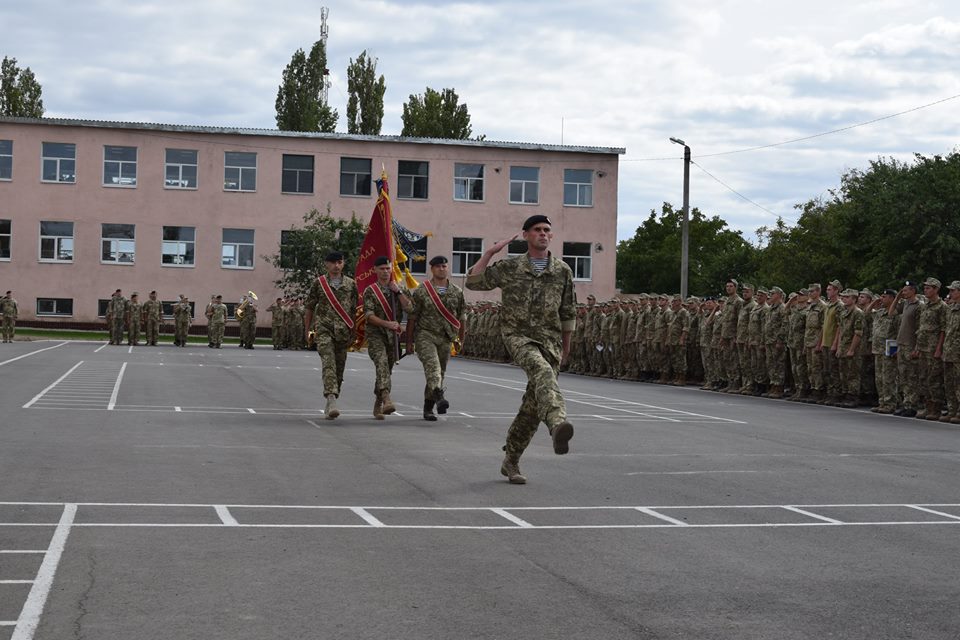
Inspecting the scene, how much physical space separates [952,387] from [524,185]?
4461 cm

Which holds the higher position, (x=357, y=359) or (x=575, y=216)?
(x=575, y=216)

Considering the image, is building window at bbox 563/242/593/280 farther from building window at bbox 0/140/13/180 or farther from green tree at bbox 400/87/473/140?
building window at bbox 0/140/13/180

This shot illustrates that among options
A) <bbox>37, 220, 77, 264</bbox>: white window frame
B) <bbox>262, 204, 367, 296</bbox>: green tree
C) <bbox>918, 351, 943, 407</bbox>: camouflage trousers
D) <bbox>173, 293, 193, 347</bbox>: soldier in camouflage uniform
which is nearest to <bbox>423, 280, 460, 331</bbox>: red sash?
<bbox>918, 351, 943, 407</bbox>: camouflage trousers

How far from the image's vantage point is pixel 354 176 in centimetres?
6269

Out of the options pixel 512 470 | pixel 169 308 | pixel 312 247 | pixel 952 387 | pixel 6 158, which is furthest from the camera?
pixel 169 308

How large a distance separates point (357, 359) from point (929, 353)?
Answer: 23.0 m

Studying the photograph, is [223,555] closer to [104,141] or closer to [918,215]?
[918,215]

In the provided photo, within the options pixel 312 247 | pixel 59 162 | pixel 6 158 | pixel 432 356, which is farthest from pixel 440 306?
pixel 6 158

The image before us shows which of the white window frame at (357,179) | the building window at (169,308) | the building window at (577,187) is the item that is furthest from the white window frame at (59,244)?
the building window at (577,187)

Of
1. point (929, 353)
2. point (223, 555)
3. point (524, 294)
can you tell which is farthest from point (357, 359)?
point (223, 555)

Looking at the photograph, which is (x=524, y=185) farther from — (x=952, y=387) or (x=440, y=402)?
(x=440, y=402)

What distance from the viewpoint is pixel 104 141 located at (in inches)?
2372

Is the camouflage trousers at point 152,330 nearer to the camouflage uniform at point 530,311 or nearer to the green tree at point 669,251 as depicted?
the camouflage uniform at point 530,311

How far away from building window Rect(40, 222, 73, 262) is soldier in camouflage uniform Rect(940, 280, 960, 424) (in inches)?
1884
